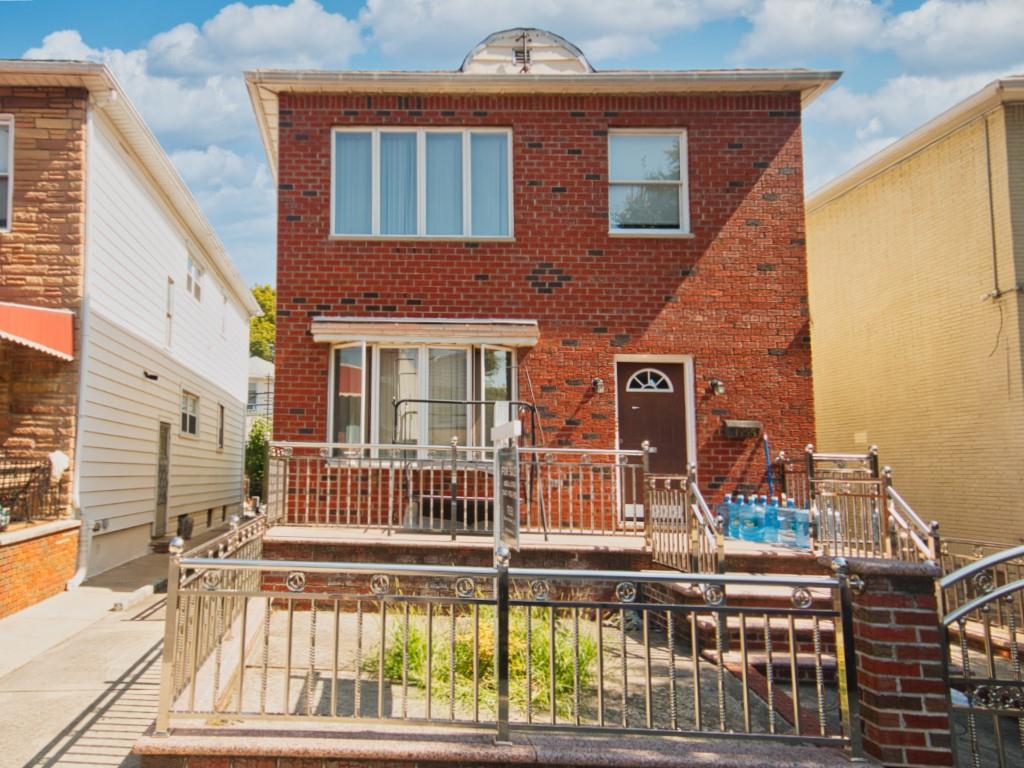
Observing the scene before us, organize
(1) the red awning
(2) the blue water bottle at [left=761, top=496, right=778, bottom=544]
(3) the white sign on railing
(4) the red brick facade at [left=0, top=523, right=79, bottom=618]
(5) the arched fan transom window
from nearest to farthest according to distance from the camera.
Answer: (3) the white sign on railing → (4) the red brick facade at [left=0, top=523, right=79, bottom=618] → (1) the red awning → (2) the blue water bottle at [left=761, top=496, right=778, bottom=544] → (5) the arched fan transom window

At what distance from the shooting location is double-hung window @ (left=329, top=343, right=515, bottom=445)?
34.5ft

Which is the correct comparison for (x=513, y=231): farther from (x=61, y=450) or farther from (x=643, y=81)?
(x=61, y=450)

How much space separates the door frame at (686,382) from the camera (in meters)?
10.7

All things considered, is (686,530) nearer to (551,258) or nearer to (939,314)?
(551,258)

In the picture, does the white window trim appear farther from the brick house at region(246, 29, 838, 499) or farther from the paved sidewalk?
the paved sidewalk

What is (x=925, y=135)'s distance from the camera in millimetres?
14258

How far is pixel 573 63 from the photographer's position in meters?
12.0

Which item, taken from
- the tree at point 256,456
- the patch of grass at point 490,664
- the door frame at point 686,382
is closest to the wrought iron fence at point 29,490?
the patch of grass at point 490,664

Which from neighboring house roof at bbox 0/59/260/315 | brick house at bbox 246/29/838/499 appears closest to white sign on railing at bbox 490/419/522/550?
brick house at bbox 246/29/838/499

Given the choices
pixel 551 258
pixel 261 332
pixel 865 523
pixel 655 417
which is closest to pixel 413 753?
pixel 865 523

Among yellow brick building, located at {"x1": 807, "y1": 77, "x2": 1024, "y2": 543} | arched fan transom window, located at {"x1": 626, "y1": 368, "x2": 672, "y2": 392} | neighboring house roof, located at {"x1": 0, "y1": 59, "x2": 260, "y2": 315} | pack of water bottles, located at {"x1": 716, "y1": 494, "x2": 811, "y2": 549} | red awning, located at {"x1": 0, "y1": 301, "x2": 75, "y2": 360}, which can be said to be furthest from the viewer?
yellow brick building, located at {"x1": 807, "y1": 77, "x2": 1024, "y2": 543}

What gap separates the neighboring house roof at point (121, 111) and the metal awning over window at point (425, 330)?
14.6 feet

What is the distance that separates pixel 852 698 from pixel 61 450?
1012cm

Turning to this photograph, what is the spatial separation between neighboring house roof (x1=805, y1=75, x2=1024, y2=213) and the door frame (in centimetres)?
707
